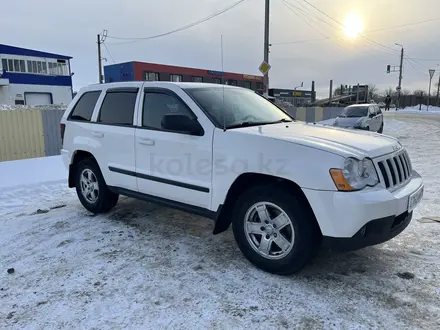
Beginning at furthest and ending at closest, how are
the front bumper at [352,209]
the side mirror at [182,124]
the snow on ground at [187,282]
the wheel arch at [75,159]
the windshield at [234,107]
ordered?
the wheel arch at [75,159] < the windshield at [234,107] < the side mirror at [182,124] < the front bumper at [352,209] < the snow on ground at [187,282]

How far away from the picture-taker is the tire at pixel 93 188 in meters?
4.94

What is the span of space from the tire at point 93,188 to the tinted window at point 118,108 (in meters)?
0.71

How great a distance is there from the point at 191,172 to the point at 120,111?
60.2 inches

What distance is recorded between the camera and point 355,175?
9.48 ft

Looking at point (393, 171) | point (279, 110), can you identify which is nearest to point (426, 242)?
point (393, 171)

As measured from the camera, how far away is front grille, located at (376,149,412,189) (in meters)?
3.08

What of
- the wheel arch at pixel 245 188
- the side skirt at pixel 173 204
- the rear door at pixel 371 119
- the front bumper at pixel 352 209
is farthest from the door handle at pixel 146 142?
the rear door at pixel 371 119

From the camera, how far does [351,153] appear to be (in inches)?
116

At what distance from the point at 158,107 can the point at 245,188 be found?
60.8 inches

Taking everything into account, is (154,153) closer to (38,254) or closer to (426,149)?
(38,254)

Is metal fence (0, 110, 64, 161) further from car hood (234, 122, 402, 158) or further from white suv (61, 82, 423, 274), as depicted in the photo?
car hood (234, 122, 402, 158)

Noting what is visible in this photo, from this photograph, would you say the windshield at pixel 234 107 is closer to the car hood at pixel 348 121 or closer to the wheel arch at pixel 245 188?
the wheel arch at pixel 245 188

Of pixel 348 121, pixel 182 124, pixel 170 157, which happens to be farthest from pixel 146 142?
pixel 348 121


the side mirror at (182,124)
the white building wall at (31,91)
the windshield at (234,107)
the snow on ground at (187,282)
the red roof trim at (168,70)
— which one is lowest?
the snow on ground at (187,282)
